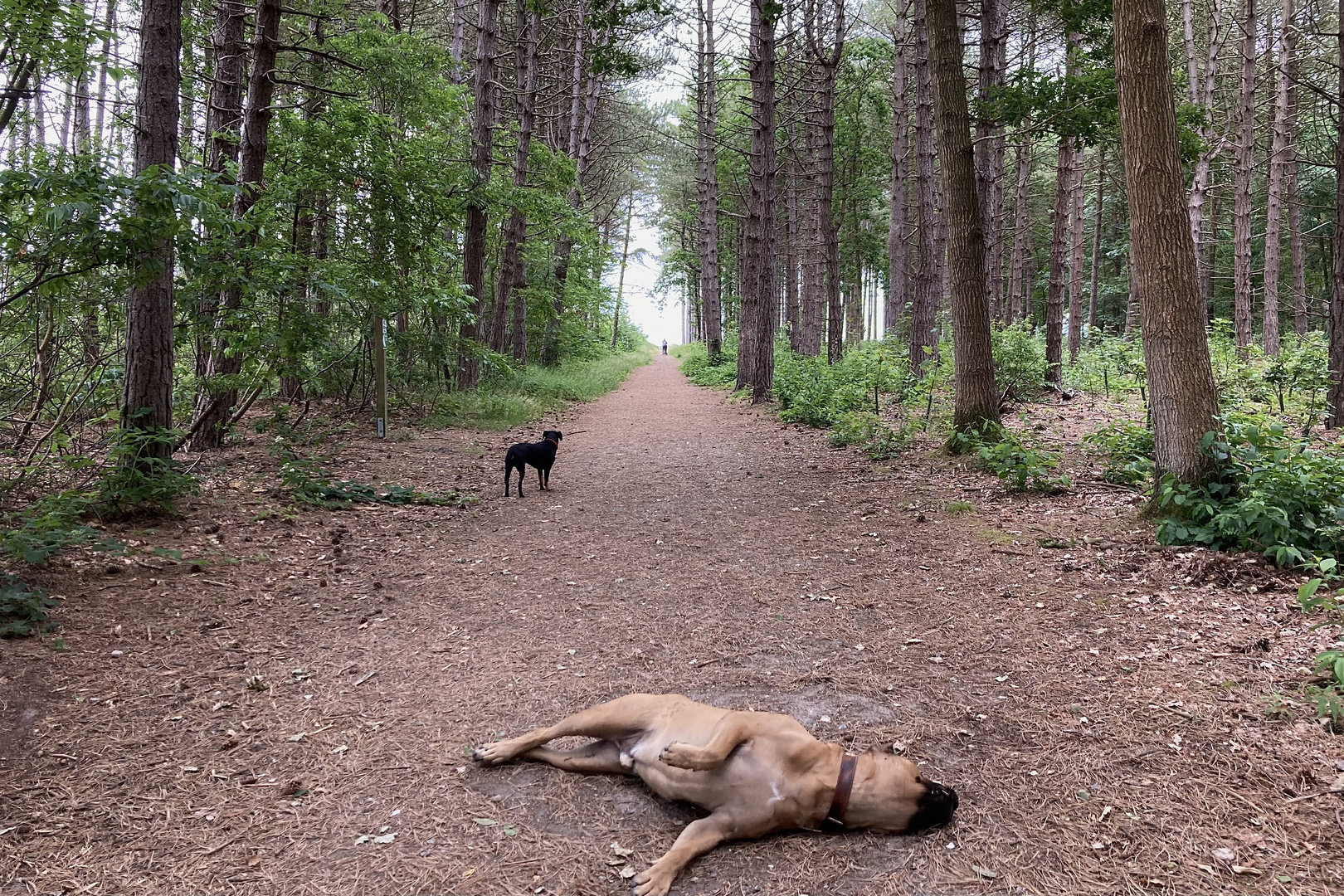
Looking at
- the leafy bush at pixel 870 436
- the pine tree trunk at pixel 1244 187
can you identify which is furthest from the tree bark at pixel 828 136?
the pine tree trunk at pixel 1244 187

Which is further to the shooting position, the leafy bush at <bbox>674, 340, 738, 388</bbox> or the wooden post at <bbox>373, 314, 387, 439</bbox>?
the leafy bush at <bbox>674, 340, 738, 388</bbox>

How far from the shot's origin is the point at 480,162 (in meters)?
12.5

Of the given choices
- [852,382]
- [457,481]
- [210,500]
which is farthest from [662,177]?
[210,500]

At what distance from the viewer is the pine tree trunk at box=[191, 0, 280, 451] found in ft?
26.3

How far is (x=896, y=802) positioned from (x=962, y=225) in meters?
7.48

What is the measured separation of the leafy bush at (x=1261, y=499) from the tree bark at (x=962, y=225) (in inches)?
129

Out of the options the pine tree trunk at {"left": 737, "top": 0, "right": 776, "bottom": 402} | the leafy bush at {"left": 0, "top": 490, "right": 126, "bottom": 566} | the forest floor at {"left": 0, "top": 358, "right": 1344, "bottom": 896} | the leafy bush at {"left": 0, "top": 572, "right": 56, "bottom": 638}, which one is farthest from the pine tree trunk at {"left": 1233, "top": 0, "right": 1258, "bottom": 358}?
the leafy bush at {"left": 0, "top": 572, "right": 56, "bottom": 638}

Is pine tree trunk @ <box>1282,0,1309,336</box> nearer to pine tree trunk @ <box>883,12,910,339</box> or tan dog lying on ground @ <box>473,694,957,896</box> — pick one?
pine tree trunk @ <box>883,12,910,339</box>

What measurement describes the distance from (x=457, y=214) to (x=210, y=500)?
6487 millimetres

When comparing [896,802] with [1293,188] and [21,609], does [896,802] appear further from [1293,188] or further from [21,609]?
[1293,188]

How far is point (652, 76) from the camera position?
74.8 feet

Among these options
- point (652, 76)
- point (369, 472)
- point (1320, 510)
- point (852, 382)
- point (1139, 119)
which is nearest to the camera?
point (1320, 510)

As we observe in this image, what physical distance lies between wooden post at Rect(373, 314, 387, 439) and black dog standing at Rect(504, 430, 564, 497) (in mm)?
3303

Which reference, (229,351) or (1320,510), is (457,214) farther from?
(1320,510)
